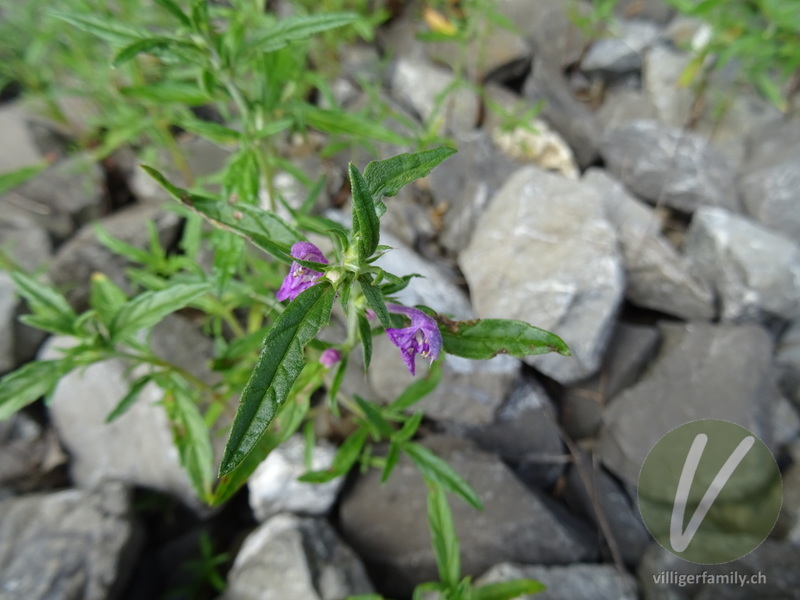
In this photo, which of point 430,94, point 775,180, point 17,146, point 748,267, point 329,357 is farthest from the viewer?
point 430,94

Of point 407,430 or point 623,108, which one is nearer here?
point 407,430

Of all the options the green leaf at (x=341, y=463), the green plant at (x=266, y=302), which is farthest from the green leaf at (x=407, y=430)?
the green leaf at (x=341, y=463)

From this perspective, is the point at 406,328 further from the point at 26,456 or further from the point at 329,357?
the point at 26,456

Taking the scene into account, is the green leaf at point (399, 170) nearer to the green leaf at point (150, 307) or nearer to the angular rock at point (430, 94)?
the green leaf at point (150, 307)

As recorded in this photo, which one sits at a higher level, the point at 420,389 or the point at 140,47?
the point at 140,47

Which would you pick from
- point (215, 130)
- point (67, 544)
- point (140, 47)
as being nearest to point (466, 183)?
point (215, 130)

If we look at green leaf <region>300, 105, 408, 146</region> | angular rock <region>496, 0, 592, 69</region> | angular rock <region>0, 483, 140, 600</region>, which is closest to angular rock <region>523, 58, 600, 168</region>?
angular rock <region>496, 0, 592, 69</region>

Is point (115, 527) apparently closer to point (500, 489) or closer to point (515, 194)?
point (500, 489)
